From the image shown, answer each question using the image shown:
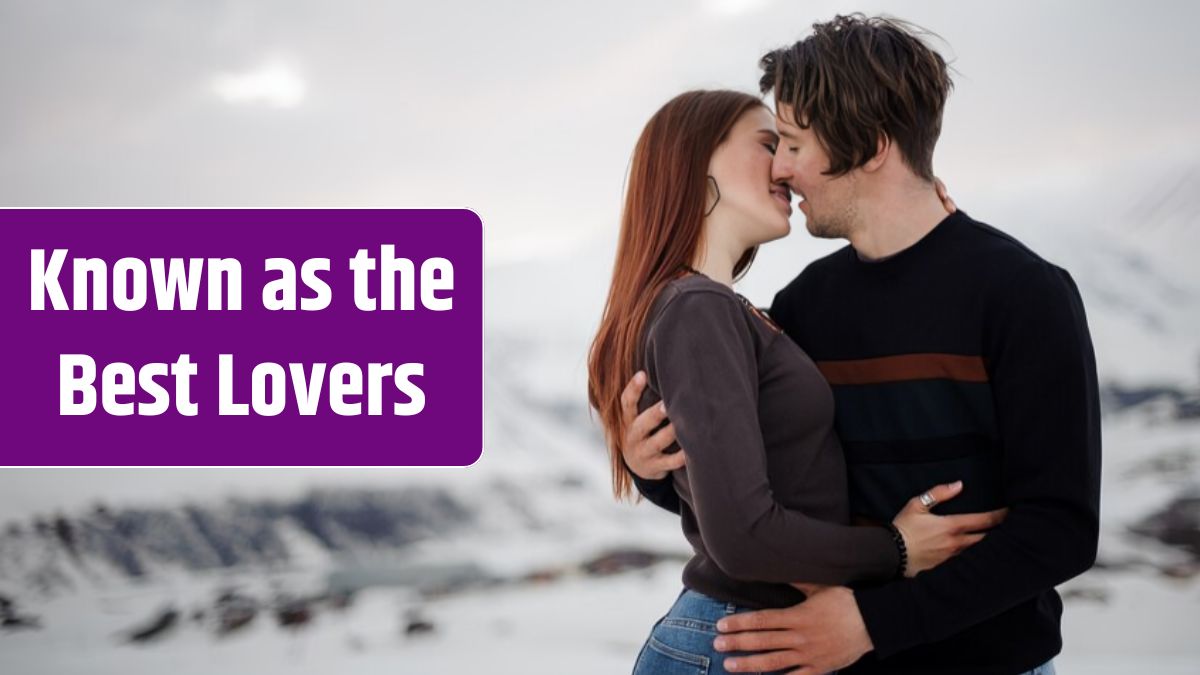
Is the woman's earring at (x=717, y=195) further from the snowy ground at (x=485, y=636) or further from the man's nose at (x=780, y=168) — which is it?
the snowy ground at (x=485, y=636)

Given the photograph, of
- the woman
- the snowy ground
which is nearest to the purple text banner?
the snowy ground

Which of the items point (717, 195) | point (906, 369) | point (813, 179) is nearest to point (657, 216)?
point (717, 195)

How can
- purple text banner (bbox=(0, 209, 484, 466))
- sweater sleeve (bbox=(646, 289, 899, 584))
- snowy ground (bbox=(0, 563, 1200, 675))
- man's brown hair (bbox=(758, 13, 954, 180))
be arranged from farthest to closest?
1. purple text banner (bbox=(0, 209, 484, 466))
2. snowy ground (bbox=(0, 563, 1200, 675))
3. man's brown hair (bbox=(758, 13, 954, 180))
4. sweater sleeve (bbox=(646, 289, 899, 584))

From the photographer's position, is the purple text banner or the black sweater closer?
the black sweater

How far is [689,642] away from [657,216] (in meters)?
0.44

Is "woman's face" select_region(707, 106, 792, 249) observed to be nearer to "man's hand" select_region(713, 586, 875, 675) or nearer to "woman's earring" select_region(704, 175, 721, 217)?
"woman's earring" select_region(704, 175, 721, 217)

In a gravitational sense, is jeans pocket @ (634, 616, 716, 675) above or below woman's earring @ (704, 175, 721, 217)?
below

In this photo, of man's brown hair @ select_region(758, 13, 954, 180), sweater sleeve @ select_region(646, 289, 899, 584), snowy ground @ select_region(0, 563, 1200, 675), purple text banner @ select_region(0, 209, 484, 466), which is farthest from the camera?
Result: purple text banner @ select_region(0, 209, 484, 466)

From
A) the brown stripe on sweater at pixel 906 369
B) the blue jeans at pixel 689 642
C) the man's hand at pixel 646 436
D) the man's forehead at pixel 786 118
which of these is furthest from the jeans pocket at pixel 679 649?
the man's forehead at pixel 786 118

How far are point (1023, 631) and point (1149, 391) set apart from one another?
1777mm

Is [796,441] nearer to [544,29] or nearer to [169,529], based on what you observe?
[544,29]

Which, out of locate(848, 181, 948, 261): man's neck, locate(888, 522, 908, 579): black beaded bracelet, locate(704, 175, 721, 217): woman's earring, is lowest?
locate(888, 522, 908, 579): black beaded bracelet

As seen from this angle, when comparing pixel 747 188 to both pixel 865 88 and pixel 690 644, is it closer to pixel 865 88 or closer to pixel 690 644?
pixel 865 88

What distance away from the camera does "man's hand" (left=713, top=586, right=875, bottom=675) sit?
1051mm
